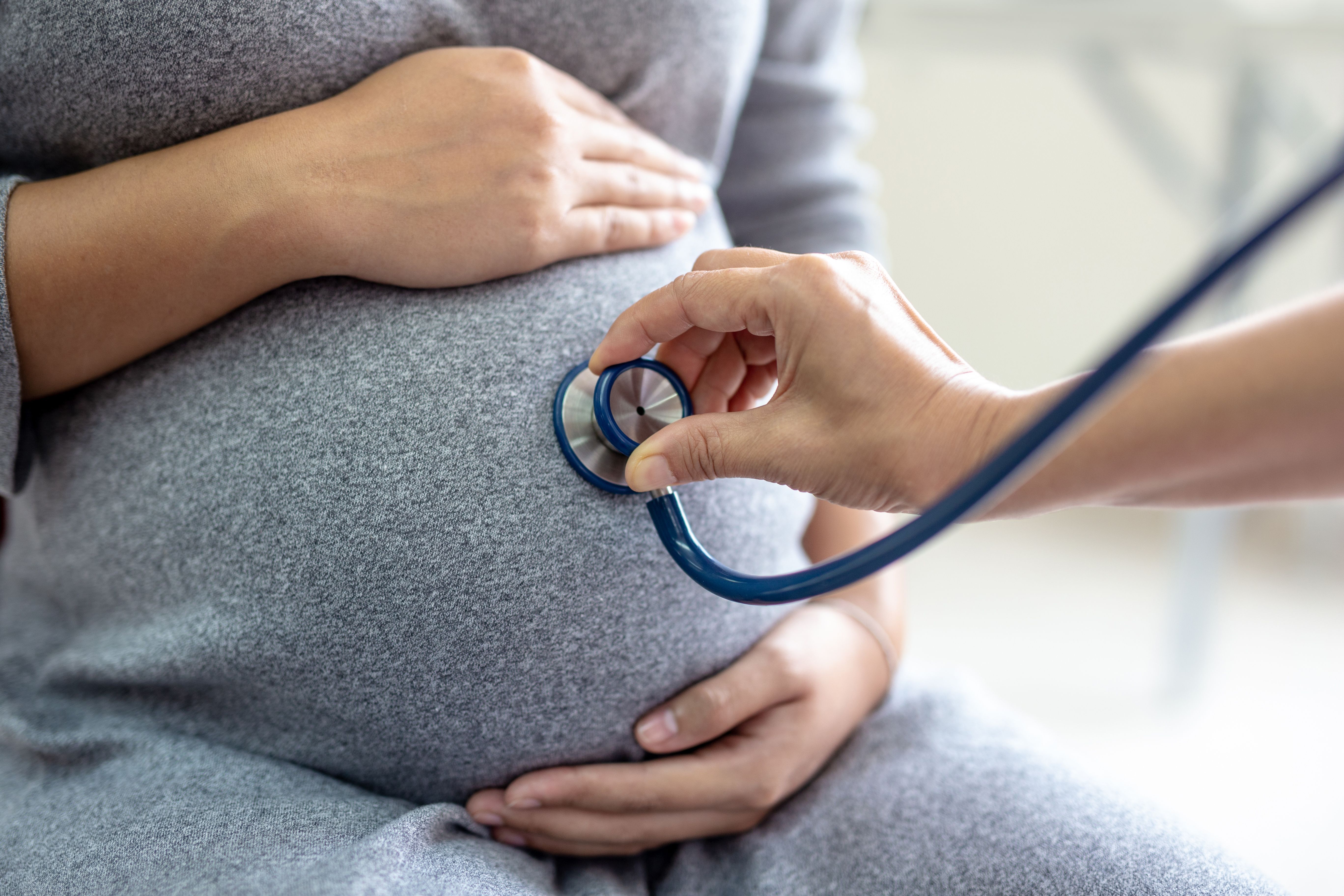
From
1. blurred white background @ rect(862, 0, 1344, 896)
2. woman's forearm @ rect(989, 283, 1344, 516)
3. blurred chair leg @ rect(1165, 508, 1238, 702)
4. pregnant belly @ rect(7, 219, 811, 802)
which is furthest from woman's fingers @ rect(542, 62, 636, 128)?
blurred chair leg @ rect(1165, 508, 1238, 702)

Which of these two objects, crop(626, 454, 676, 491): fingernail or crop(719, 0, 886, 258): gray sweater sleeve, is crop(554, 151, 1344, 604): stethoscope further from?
crop(719, 0, 886, 258): gray sweater sleeve

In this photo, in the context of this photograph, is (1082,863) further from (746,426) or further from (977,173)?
(977,173)

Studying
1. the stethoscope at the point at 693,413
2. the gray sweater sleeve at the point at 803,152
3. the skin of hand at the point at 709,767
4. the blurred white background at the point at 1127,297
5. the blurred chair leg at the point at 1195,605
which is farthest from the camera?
the blurred chair leg at the point at 1195,605

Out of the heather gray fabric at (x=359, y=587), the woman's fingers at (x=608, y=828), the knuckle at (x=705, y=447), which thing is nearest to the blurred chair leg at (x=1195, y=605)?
the heather gray fabric at (x=359, y=587)

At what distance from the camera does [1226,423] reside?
0.39 meters

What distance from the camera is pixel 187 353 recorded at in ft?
1.96

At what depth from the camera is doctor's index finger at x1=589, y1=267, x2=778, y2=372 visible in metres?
0.50

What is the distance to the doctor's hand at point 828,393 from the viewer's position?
0.46m

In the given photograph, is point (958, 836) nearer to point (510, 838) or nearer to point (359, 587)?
point (510, 838)

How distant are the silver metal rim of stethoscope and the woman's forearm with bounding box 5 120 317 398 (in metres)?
0.18

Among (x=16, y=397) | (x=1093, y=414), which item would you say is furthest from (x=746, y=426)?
(x=16, y=397)

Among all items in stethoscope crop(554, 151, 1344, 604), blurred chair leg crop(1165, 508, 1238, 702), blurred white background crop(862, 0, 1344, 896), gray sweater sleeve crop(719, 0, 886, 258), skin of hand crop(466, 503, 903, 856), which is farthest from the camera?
blurred chair leg crop(1165, 508, 1238, 702)

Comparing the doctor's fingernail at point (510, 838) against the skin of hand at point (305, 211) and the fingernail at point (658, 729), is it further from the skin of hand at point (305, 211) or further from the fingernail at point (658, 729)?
the skin of hand at point (305, 211)

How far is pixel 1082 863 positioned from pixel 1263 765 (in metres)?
1.09
